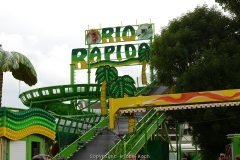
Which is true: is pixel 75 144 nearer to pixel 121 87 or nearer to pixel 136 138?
pixel 136 138

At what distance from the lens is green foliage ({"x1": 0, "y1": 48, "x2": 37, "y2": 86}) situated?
16.4 m

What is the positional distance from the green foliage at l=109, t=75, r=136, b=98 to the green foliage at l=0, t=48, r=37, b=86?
9.33m

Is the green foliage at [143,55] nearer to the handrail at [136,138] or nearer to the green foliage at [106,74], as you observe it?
the green foliage at [106,74]

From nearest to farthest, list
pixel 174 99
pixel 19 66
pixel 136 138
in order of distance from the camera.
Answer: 1. pixel 174 99
2. pixel 19 66
3. pixel 136 138

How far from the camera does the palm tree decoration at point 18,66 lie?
53.9 ft

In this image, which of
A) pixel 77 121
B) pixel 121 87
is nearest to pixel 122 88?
pixel 121 87

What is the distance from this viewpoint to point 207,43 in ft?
74.9

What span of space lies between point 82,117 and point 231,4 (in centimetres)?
1396

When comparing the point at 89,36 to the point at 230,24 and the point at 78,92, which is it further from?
the point at 230,24

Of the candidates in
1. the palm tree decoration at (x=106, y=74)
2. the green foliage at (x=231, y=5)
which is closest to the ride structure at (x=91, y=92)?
the palm tree decoration at (x=106, y=74)

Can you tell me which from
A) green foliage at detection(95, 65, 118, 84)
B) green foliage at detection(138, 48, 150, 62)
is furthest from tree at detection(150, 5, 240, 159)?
green foliage at detection(138, 48, 150, 62)

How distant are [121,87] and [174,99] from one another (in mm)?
11370

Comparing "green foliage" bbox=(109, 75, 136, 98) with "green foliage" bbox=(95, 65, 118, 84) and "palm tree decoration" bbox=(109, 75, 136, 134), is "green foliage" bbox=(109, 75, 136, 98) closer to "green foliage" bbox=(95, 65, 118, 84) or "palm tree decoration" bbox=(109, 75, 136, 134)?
"palm tree decoration" bbox=(109, 75, 136, 134)

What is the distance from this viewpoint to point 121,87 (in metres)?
27.2
